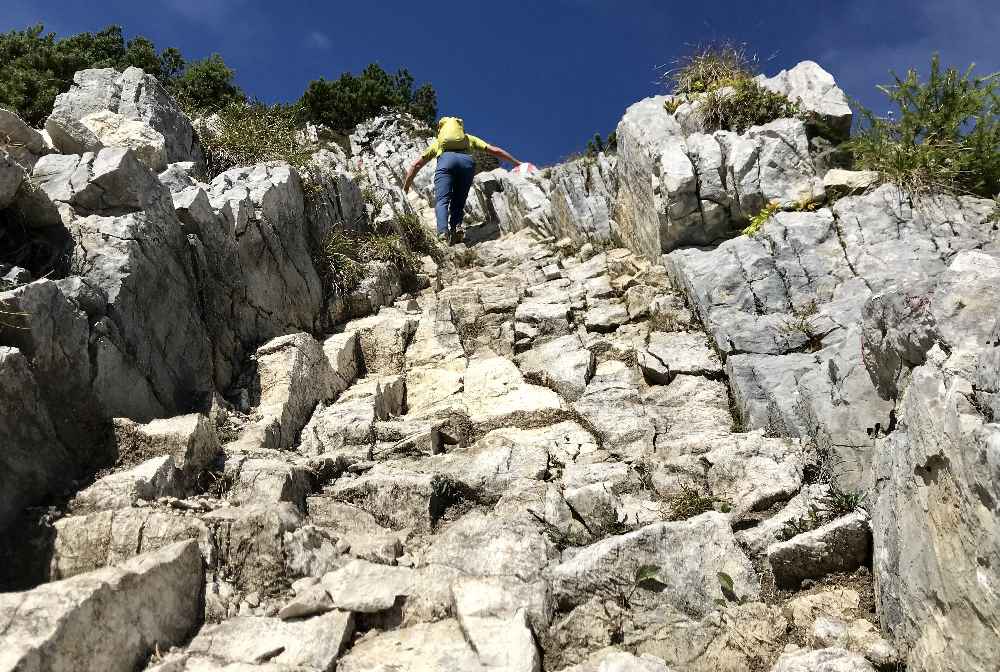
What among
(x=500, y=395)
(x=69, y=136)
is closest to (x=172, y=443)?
(x=500, y=395)

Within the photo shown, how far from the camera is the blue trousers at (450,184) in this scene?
15250 mm

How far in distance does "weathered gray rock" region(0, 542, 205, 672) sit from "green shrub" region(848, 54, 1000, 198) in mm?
9661

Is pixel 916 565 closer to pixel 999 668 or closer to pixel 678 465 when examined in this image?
pixel 999 668

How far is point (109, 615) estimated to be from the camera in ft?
13.8

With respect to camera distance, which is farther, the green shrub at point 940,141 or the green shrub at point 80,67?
the green shrub at point 80,67

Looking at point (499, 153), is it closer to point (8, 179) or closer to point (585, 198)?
point (585, 198)

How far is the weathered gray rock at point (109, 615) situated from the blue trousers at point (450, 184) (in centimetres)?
1148

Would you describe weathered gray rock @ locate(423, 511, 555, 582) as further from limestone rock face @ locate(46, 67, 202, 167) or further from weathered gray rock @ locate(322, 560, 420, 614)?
limestone rock face @ locate(46, 67, 202, 167)

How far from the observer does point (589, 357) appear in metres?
8.78

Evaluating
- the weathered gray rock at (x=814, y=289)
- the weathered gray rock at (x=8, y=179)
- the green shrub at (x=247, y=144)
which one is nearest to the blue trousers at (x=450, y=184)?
the green shrub at (x=247, y=144)

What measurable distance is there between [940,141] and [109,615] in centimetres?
1099

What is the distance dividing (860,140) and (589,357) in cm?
544

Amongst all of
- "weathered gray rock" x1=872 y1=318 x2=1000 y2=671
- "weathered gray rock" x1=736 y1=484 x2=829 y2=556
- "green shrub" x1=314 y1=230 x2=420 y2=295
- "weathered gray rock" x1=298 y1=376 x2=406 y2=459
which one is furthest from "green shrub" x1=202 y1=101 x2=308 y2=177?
"weathered gray rock" x1=872 y1=318 x2=1000 y2=671

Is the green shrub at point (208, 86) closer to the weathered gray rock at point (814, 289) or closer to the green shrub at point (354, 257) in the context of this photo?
the green shrub at point (354, 257)
